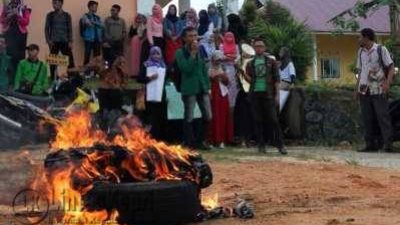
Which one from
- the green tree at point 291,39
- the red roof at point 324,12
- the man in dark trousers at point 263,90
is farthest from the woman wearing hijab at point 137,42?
the red roof at point 324,12

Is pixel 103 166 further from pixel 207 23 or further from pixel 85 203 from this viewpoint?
pixel 207 23

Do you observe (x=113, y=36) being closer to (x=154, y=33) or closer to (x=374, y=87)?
(x=154, y=33)

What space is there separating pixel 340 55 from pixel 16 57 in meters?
22.3

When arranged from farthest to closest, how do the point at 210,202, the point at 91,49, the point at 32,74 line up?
the point at 91,49
the point at 32,74
the point at 210,202

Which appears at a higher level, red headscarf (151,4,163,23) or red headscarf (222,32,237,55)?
red headscarf (151,4,163,23)

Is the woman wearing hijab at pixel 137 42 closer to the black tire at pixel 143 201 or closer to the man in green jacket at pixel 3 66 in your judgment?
the man in green jacket at pixel 3 66

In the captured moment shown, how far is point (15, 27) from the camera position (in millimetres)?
15297

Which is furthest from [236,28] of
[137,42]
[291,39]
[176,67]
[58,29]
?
[291,39]

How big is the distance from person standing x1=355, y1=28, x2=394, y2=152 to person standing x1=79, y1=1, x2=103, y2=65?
17.2 ft

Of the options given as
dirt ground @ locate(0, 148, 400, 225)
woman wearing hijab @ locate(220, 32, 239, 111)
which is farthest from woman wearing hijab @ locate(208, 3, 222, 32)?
dirt ground @ locate(0, 148, 400, 225)

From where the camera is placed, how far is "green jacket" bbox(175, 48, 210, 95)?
44.7 feet

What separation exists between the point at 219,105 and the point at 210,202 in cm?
673

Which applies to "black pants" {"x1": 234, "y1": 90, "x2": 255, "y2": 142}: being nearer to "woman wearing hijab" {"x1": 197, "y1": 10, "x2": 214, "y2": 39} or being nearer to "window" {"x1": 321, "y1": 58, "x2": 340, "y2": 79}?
"woman wearing hijab" {"x1": 197, "y1": 10, "x2": 214, "y2": 39}

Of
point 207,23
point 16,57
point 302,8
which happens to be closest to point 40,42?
point 16,57
